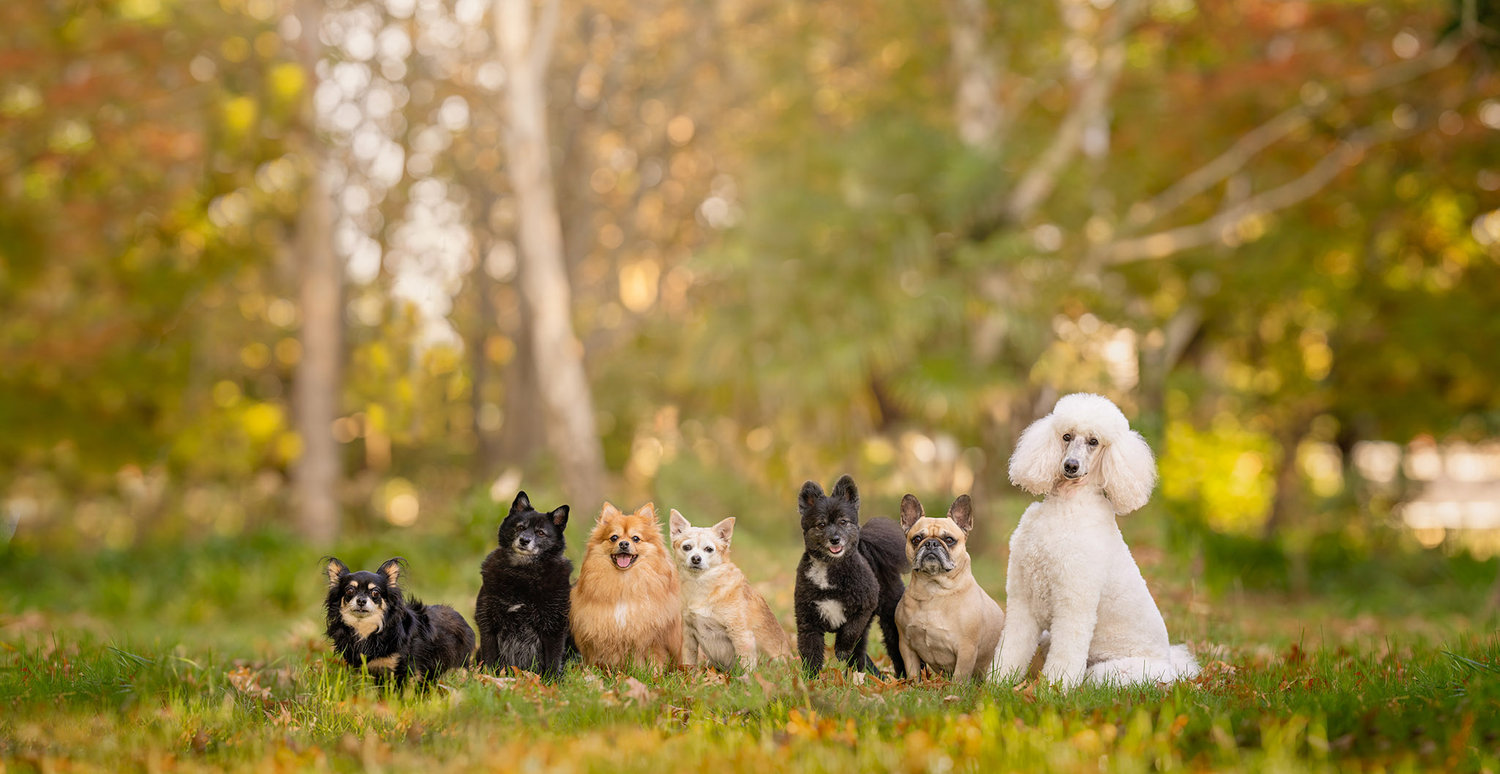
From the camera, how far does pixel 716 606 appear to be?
17.6 feet

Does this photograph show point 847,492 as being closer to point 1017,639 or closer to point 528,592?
point 1017,639

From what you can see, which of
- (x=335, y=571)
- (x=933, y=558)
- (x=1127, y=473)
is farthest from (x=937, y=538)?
(x=335, y=571)

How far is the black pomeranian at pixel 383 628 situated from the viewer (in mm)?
5000

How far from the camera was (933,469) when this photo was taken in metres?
16.9

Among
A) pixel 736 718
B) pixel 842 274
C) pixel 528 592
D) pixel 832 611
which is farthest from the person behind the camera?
pixel 842 274

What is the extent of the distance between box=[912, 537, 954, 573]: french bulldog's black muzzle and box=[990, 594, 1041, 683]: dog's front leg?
0.37 metres

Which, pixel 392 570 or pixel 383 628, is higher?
pixel 392 570

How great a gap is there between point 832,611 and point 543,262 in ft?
34.6

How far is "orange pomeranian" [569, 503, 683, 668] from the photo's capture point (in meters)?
5.23

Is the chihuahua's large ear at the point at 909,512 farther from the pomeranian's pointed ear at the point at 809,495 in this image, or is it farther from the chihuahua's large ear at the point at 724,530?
the chihuahua's large ear at the point at 724,530

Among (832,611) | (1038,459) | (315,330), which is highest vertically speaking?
(315,330)

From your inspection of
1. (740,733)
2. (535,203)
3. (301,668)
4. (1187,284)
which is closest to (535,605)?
(740,733)

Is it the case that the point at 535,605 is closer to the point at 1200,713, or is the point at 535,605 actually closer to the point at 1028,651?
the point at 1028,651

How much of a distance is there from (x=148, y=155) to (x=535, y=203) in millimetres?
4545
